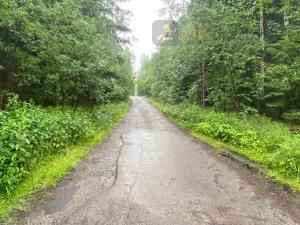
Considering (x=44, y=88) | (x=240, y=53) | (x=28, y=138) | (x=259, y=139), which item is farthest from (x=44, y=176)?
(x=240, y=53)

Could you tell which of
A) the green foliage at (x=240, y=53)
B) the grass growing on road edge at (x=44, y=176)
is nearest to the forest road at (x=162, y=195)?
the grass growing on road edge at (x=44, y=176)

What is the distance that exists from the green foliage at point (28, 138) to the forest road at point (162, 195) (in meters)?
0.74

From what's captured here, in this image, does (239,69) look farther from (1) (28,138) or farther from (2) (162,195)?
(1) (28,138)

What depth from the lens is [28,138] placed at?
5.07 metres

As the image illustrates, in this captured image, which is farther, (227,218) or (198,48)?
(198,48)

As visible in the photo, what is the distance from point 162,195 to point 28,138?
3.01 meters

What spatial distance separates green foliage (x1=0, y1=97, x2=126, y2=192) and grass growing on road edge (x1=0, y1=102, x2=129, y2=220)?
120mm

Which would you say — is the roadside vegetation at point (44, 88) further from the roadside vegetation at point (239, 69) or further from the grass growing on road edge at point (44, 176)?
the roadside vegetation at point (239, 69)

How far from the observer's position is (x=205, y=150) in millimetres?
7582

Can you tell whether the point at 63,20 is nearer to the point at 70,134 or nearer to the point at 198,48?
the point at 70,134

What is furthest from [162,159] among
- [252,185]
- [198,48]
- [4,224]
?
[198,48]

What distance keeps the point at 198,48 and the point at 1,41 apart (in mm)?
8408

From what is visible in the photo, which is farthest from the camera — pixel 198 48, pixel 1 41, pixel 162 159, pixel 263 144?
pixel 198 48

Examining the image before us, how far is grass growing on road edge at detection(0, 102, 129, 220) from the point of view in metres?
3.74
